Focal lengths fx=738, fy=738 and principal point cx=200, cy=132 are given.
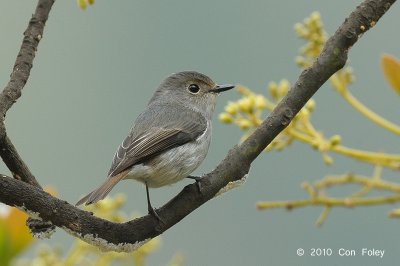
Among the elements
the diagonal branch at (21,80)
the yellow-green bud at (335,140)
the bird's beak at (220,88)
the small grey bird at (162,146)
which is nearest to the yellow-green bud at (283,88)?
the yellow-green bud at (335,140)

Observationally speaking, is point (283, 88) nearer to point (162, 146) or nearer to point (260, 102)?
point (260, 102)

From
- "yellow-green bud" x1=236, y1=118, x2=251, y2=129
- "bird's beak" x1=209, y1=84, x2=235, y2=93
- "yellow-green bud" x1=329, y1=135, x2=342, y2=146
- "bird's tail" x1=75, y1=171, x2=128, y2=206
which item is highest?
"bird's beak" x1=209, y1=84, x2=235, y2=93

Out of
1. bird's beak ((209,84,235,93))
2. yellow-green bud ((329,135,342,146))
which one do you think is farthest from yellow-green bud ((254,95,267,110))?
bird's beak ((209,84,235,93))

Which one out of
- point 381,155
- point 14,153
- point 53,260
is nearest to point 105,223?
point 14,153

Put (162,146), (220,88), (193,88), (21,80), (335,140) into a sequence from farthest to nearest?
(193,88)
(220,88)
(162,146)
(335,140)
(21,80)

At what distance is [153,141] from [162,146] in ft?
0.18

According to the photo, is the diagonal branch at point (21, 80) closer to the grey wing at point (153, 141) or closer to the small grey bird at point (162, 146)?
the small grey bird at point (162, 146)

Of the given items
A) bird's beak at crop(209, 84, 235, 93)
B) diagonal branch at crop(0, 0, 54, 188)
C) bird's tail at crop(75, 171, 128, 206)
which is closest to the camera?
diagonal branch at crop(0, 0, 54, 188)

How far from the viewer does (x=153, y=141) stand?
372cm

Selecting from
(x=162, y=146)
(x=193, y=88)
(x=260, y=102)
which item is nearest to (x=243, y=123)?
(x=260, y=102)

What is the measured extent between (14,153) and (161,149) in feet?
4.92

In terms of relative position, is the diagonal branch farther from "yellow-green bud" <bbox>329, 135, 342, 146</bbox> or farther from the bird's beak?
the bird's beak

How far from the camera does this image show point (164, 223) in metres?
2.25

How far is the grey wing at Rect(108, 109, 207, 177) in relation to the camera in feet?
11.5
